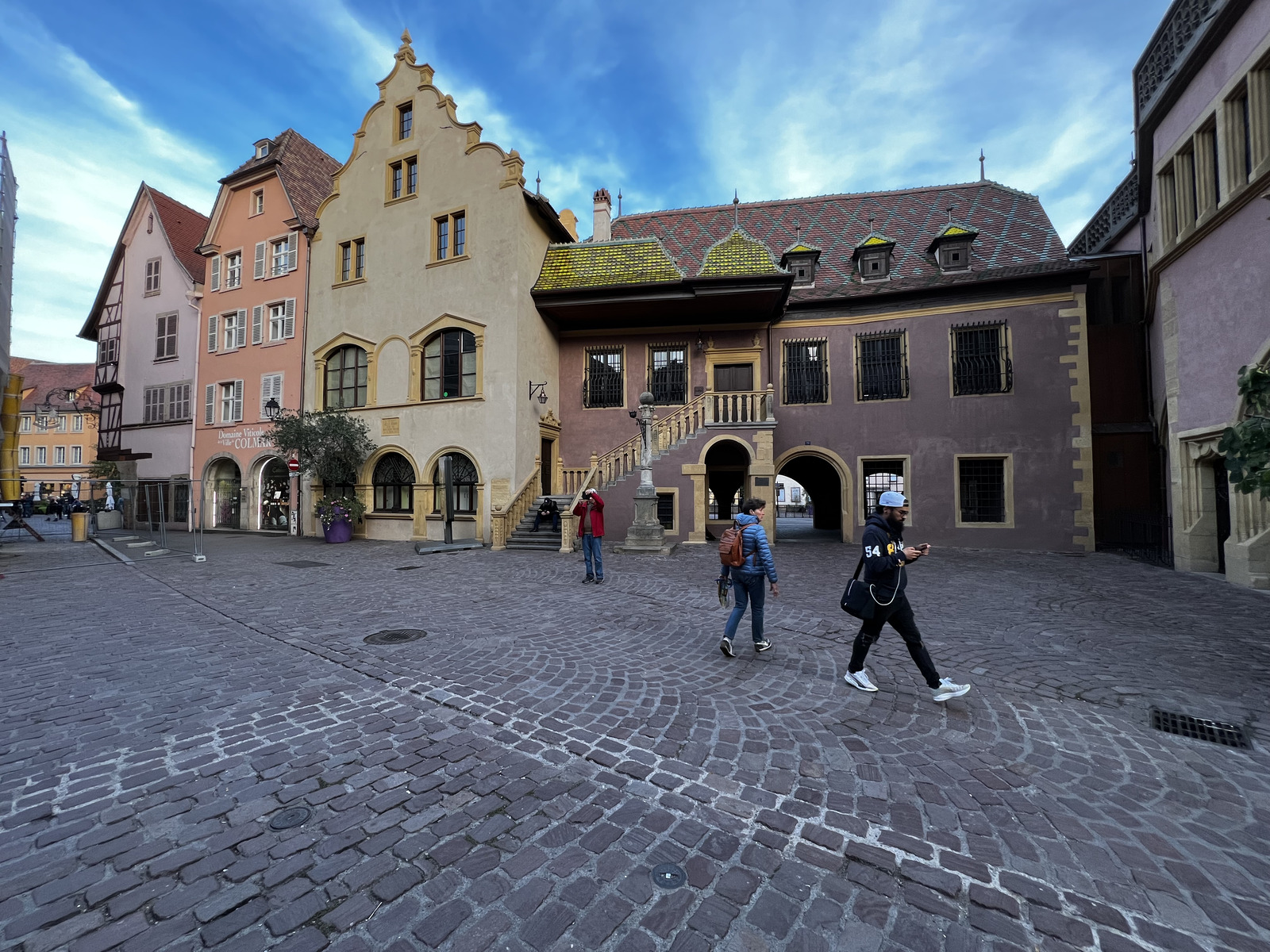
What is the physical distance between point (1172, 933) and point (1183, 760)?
6.71 ft

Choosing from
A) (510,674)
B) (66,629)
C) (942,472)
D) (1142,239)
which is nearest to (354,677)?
(510,674)

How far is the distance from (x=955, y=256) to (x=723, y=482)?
1151cm

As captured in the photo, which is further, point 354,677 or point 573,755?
point 354,677

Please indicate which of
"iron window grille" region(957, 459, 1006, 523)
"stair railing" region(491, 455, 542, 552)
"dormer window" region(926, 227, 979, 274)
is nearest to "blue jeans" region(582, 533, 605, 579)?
"stair railing" region(491, 455, 542, 552)

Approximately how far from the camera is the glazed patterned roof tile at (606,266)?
16.7 meters

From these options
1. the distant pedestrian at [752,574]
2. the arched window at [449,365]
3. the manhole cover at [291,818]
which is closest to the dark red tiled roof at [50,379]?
the arched window at [449,365]

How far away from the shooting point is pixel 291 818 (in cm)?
279

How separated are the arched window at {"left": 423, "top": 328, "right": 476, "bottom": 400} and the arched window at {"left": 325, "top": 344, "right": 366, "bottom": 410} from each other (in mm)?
2966

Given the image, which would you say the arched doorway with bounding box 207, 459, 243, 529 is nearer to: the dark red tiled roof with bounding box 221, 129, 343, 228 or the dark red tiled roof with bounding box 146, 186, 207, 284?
the dark red tiled roof with bounding box 146, 186, 207, 284

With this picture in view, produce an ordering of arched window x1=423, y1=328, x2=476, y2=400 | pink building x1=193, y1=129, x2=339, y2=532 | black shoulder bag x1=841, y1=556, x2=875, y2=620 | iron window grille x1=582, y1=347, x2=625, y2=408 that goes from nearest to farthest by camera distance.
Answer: black shoulder bag x1=841, y1=556, x2=875, y2=620 → arched window x1=423, y1=328, x2=476, y2=400 → iron window grille x1=582, y1=347, x2=625, y2=408 → pink building x1=193, y1=129, x2=339, y2=532

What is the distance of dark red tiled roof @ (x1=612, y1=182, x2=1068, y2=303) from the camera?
54.4ft

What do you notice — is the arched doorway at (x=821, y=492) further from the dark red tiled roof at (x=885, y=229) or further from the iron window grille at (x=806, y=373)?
the dark red tiled roof at (x=885, y=229)

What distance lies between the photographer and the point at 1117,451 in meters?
15.0

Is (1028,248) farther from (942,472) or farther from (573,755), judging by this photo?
(573,755)
